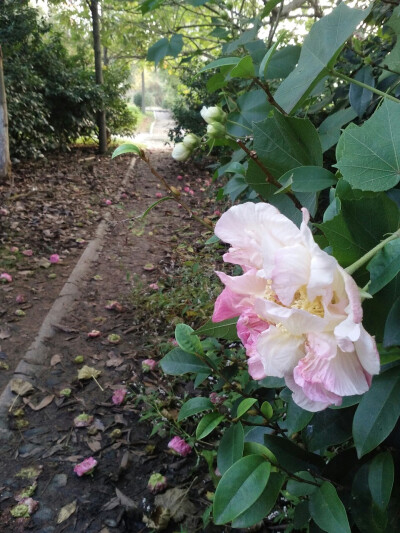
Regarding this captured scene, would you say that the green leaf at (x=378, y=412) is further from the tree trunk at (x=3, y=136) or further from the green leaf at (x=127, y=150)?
the tree trunk at (x=3, y=136)

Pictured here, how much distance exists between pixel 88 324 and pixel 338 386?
9.19 feet

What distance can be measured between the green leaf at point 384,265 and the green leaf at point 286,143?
11.0 inches

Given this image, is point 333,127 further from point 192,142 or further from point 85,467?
point 85,467

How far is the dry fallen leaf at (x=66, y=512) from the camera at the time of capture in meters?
1.65

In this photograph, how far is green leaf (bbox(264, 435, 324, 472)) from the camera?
742 mm

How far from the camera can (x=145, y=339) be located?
2.78m

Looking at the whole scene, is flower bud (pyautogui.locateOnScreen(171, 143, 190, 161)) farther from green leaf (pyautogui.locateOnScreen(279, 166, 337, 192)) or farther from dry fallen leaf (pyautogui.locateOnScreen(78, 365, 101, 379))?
dry fallen leaf (pyautogui.locateOnScreen(78, 365, 101, 379))

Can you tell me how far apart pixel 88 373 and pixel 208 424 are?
1.69 metres

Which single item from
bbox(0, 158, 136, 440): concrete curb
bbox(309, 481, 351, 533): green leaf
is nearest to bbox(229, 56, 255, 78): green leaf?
bbox(309, 481, 351, 533): green leaf

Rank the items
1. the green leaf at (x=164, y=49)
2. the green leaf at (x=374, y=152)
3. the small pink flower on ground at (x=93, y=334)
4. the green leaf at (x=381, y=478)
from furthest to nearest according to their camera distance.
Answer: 1. the small pink flower on ground at (x=93, y=334)
2. the green leaf at (x=164, y=49)
3. the green leaf at (x=381, y=478)
4. the green leaf at (x=374, y=152)

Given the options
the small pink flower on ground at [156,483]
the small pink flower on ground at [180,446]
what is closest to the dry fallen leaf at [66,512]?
the small pink flower on ground at [156,483]

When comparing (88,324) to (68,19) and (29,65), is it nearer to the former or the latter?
(29,65)

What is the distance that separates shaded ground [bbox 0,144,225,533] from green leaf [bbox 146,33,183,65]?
1496 mm

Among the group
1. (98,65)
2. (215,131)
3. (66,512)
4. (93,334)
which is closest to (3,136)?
(98,65)
